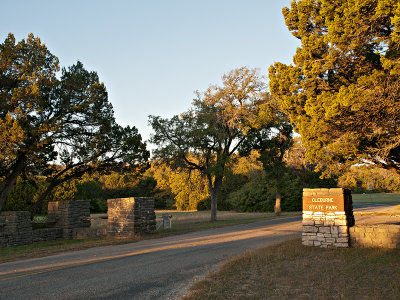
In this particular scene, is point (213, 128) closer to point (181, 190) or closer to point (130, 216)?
point (130, 216)

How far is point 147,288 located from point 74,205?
1361 cm

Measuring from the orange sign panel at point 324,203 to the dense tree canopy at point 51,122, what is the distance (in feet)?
43.3

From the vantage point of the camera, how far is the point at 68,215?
18391 mm

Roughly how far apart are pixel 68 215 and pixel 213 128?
12.6 m

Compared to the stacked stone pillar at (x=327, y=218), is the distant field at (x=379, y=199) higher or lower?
lower

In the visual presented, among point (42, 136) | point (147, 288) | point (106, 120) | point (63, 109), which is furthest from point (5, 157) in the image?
point (147, 288)

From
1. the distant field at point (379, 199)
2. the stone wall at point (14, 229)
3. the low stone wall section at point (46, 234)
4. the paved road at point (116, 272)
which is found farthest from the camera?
the distant field at point (379, 199)

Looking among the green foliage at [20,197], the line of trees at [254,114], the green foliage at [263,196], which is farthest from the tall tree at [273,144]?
the green foliage at [20,197]

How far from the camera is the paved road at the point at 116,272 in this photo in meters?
6.52

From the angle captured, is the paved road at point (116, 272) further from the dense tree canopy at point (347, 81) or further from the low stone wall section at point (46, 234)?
the low stone wall section at point (46, 234)

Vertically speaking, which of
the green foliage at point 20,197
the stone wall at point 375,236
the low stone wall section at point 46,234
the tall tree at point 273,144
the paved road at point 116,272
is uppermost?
the tall tree at point 273,144

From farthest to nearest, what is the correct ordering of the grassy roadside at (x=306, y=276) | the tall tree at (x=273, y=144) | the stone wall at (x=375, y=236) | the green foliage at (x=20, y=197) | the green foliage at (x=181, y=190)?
1. the green foliage at (x=181, y=190)
2. the green foliage at (x=20, y=197)
3. the tall tree at (x=273, y=144)
4. the stone wall at (x=375, y=236)
5. the grassy roadside at (x=306, y=276)

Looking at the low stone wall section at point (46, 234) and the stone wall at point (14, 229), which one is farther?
the low stone wall section at point (46, 234)

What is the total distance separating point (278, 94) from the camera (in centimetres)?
1552
